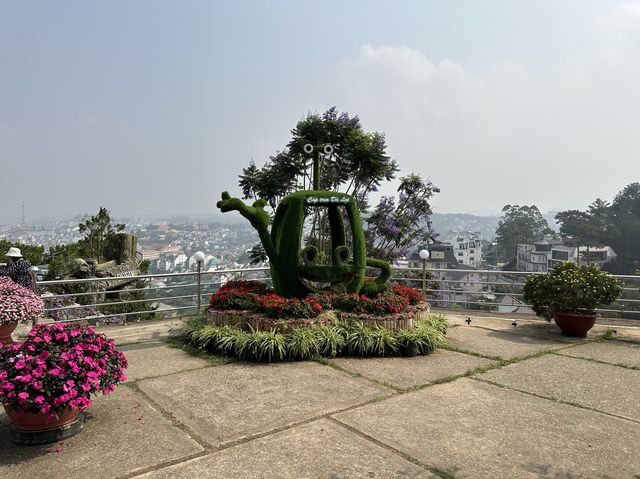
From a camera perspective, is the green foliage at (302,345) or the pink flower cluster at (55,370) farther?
the green foliage at (302,345)

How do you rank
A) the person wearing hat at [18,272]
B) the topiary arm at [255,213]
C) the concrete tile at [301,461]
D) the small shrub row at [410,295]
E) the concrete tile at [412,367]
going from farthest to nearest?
the person wearing hat at [18,272], the small shrub row at [410,295], the topiary arm at [255,213], the concrete tile at [412,367], the concrete tile at [301,461]

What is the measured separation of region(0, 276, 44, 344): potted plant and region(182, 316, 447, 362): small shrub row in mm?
2365

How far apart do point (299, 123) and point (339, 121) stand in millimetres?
1080

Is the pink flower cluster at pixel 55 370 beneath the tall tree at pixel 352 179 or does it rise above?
beneath

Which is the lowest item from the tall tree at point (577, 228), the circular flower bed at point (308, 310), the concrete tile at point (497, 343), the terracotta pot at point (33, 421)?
the concrete tile at point (497, 343)

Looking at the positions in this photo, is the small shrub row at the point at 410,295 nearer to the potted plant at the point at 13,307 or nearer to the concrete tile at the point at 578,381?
the concrete tile at the point at 578,381

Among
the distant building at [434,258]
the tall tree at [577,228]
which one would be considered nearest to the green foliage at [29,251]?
the distant building at [434,258]

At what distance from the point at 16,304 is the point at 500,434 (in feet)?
21.1

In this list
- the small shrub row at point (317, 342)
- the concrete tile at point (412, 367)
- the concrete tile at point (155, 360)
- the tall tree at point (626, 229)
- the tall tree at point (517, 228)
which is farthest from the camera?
the tall tree at point (517, 228)

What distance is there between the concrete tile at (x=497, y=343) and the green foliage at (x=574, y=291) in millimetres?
704

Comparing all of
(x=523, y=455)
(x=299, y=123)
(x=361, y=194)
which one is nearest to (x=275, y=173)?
(x=299, y=123)

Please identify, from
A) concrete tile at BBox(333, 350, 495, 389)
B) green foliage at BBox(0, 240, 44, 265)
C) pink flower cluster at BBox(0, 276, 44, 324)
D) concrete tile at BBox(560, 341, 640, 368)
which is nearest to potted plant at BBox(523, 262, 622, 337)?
concrete tile at BBox(560, 341, 640, 368)

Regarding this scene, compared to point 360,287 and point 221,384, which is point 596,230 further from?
point 221,384

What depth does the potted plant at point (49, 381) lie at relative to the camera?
10.8 feet
